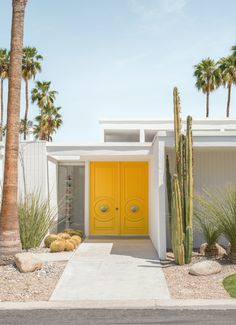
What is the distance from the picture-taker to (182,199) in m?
9.85

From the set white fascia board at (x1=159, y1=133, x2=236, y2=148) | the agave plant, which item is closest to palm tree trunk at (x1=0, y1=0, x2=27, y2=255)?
white fascia board at (x1=159, y1=133, x2=236, y2=148)

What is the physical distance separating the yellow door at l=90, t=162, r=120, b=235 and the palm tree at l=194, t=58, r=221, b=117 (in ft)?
71.1

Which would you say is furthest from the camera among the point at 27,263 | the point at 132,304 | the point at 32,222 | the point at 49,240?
the point at 49,240

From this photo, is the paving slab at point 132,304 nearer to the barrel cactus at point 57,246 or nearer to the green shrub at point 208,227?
the green shrub at point 208,227

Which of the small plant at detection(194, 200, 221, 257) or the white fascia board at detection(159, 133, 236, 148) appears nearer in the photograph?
the small plant at detection(194, 200, 221, 257)

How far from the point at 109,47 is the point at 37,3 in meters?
2.44

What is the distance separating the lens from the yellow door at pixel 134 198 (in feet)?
51.4

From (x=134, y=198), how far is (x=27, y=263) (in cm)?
727

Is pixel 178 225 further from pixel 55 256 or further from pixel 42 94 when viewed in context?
pixel 42 94

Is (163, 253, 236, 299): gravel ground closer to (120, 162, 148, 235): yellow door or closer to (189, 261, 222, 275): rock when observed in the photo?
(189, 261, 222, 275): rock

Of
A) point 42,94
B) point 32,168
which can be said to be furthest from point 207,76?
point 32,168

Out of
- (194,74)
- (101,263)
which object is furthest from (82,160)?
(194,74)

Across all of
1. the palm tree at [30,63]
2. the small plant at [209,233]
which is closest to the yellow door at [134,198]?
the small plant at [209,233]

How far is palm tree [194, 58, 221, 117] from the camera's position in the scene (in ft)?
113
